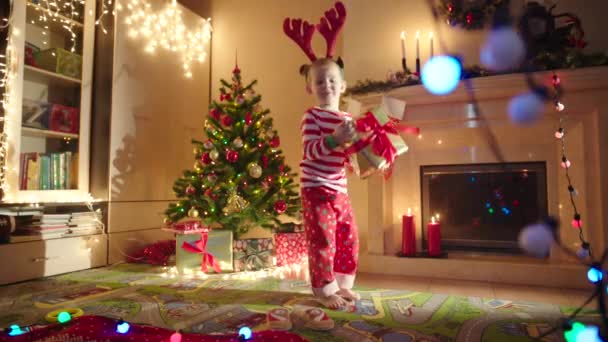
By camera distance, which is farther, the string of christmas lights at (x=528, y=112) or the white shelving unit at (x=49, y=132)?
the white shelving unit at (x=49, y=132)

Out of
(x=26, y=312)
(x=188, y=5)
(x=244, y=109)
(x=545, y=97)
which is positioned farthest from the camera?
(x=188, y=5)

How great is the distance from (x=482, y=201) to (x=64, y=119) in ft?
8.52

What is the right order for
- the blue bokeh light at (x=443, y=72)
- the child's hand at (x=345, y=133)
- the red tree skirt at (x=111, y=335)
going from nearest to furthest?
the blue bokeh light at (x=443, y=72) < the red tree skirt at (x=111, y=335) < the child's hand at (x=345, y=133)

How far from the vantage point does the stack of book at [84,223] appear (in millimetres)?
2297

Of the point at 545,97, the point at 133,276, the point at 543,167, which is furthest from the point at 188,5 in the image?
the point at 545,97

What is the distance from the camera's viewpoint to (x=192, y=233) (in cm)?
222

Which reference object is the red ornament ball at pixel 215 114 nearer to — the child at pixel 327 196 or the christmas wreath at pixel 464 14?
the child at pixel 327 196

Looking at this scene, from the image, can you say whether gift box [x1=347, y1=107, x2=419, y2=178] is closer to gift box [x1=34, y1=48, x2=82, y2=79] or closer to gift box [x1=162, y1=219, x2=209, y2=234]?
gift box [x1=162, y1=219, x2=209, y2=234]

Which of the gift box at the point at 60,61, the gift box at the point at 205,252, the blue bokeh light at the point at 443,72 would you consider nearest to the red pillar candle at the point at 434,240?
the gift box at the point at 205,252

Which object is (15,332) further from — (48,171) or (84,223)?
(48,171)

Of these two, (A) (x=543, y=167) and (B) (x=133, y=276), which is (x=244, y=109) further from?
(A) (x=543, y=167)

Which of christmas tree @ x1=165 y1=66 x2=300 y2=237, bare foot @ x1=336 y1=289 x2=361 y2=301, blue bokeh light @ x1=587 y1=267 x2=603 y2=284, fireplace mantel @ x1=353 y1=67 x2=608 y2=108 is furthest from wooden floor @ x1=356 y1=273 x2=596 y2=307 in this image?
blue bokeh light @ x1=587 y1=267 x2=603 y2=284

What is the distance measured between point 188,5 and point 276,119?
137 cm

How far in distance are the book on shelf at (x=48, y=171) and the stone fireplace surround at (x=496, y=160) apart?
182 cm
